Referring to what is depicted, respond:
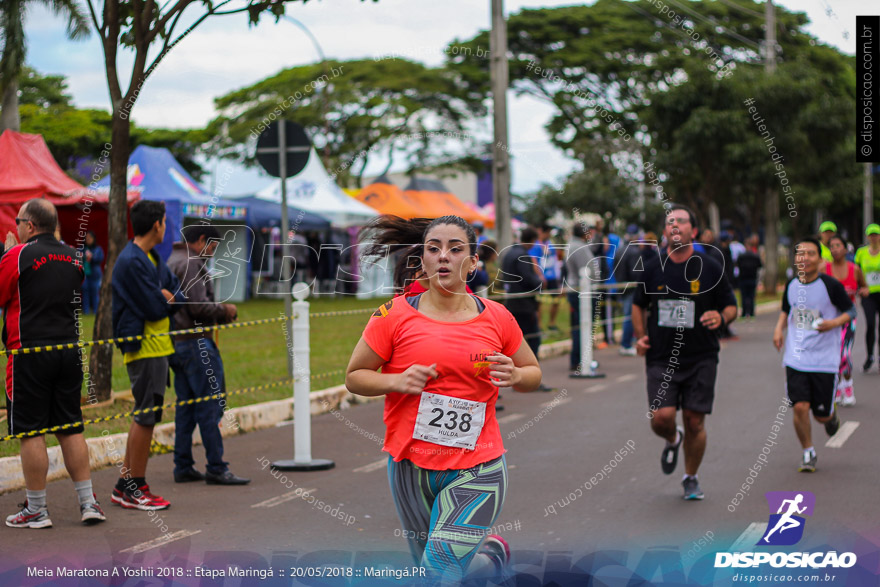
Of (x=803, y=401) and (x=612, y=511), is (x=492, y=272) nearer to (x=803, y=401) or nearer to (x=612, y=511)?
(x=803, y=401)

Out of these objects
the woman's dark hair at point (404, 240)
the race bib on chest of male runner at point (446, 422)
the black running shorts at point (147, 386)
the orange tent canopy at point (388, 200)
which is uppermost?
the orange tent canopy at point (388, 200)

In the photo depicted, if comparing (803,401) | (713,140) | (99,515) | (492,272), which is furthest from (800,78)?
(99,515)

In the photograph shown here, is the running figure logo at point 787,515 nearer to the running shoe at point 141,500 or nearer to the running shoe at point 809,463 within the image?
the running shoe at point 809,463

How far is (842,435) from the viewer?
29.0 feet

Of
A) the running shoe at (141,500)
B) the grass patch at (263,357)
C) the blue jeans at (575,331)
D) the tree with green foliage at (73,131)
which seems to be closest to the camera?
the running shoe at (141,500)

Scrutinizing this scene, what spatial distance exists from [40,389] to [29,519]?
78 centimetres

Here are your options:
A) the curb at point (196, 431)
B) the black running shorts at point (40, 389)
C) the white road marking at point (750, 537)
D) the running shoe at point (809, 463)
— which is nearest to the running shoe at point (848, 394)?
the running shoe at point (809, 463)

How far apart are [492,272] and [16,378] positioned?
730cm

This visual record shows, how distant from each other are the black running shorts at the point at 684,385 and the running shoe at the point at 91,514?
367cm

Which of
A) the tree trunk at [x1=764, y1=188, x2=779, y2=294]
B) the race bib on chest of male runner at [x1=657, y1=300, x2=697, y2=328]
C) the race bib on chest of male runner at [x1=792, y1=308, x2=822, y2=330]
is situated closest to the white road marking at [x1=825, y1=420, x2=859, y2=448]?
the race bib on chest of male runner at [x1=792, y1=308, x2=822, y2=330]

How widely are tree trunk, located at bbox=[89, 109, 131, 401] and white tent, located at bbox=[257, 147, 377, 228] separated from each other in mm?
14322

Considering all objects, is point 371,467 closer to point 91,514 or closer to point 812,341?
point 91,514

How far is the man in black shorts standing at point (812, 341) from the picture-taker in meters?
7.42

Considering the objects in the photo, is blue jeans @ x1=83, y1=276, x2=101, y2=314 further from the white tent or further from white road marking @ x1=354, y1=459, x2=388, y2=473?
white road marking @ x1=354, y1=459, x2=388, y2=473
